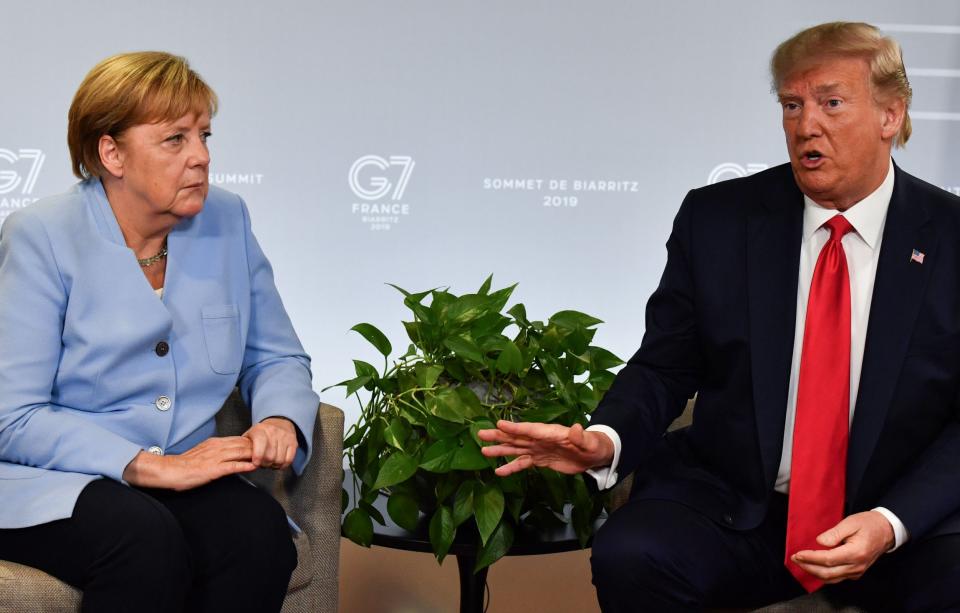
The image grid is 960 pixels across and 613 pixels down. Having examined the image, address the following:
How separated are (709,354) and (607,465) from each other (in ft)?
0.87

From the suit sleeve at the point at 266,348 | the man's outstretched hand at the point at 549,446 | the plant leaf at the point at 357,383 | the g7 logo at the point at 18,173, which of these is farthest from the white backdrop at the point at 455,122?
the man's outstretched hand at the point at 549,446

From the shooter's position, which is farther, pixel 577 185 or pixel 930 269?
pixel 577 185

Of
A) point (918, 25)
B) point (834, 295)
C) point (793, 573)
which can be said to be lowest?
point (793, 573)

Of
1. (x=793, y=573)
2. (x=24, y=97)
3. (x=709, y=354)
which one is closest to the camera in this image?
(x=793, y=573)

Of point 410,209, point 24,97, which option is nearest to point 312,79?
point 410,209


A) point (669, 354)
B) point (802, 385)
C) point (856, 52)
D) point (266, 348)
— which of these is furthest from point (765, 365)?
point (266, 348)

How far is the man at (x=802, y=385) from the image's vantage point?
1.73 metres

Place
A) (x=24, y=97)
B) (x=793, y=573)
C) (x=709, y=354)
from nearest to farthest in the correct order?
(x=793, y=573) < (x=709, y=354) < (x=24, y=97)

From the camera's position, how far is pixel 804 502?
179cm

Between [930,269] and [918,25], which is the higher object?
[918,25]

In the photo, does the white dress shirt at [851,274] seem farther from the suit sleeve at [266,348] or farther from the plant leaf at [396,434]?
the suit sleeve at [266,348]

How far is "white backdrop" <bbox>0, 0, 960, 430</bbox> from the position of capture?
11.1 feet

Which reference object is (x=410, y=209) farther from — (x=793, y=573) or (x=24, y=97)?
(x=793, y=573)

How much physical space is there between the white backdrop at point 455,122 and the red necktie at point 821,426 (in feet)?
5.61
